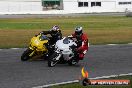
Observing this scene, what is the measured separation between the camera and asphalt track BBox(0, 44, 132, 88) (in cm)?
1354

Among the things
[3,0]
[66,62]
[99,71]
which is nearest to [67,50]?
[66,62]

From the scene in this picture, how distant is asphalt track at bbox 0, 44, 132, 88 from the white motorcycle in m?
0.22

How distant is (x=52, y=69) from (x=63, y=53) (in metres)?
1.02

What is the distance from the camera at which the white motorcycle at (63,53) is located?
16.7m

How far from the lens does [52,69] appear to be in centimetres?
1603

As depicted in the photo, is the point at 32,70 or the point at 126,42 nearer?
the point at 32,70

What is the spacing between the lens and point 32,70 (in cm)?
1572

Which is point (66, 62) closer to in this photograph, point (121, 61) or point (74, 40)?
point (74, 40)

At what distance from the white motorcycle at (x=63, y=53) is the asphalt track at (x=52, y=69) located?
0.73ft

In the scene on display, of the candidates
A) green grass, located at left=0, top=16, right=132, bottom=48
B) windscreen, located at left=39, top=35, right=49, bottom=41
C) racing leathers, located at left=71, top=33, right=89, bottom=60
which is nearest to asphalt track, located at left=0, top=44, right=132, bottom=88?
racing leathers, located at left=71, top=33, right=89, bottom=60

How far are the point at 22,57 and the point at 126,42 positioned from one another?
10.1 meters

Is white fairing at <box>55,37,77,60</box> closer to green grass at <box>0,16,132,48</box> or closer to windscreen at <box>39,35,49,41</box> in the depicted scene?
windscreen at <box>39,35,49,41</box>

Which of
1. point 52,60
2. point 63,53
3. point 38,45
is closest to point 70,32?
point 38,45

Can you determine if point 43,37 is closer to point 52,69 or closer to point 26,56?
point 26,56
